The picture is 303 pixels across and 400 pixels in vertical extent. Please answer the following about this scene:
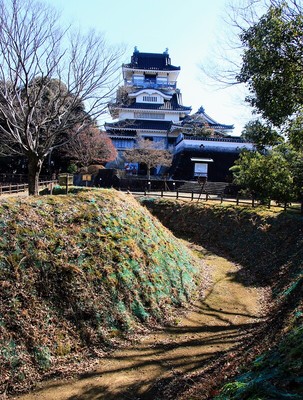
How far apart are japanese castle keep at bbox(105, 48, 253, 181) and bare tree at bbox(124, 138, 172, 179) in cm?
108

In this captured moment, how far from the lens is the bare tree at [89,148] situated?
93.2 feet

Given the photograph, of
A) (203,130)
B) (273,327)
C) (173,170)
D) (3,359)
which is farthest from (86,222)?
(203,130)

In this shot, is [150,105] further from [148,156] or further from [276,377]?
[276,377]

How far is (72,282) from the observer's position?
599cm

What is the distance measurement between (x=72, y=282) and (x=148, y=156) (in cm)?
2451

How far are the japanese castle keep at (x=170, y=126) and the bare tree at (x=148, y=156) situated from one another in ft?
3.55

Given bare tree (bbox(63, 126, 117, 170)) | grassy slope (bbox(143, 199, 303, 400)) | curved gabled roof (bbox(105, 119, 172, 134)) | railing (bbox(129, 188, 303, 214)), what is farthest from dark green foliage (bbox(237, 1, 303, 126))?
curved gabled roof (bbox(105, 119, 172, 134))

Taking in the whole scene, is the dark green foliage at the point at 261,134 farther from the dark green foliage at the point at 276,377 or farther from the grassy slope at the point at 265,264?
the dark green foliage at the point at 276,377

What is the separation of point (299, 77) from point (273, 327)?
4994 millimetres

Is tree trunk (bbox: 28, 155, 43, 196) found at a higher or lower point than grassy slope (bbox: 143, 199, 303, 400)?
higher

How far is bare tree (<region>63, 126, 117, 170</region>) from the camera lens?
28406mm

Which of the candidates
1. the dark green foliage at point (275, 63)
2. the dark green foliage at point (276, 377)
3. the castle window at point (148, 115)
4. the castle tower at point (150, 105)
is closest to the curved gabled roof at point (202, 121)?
the castle tower at point (150, 105)

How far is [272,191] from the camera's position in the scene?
502 inches

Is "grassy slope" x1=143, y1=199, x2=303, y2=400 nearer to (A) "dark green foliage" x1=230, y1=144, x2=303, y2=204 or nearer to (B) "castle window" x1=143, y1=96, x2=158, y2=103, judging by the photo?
(A) "dark green foliage" x1=230, y1=144, x2=303, y2=204
